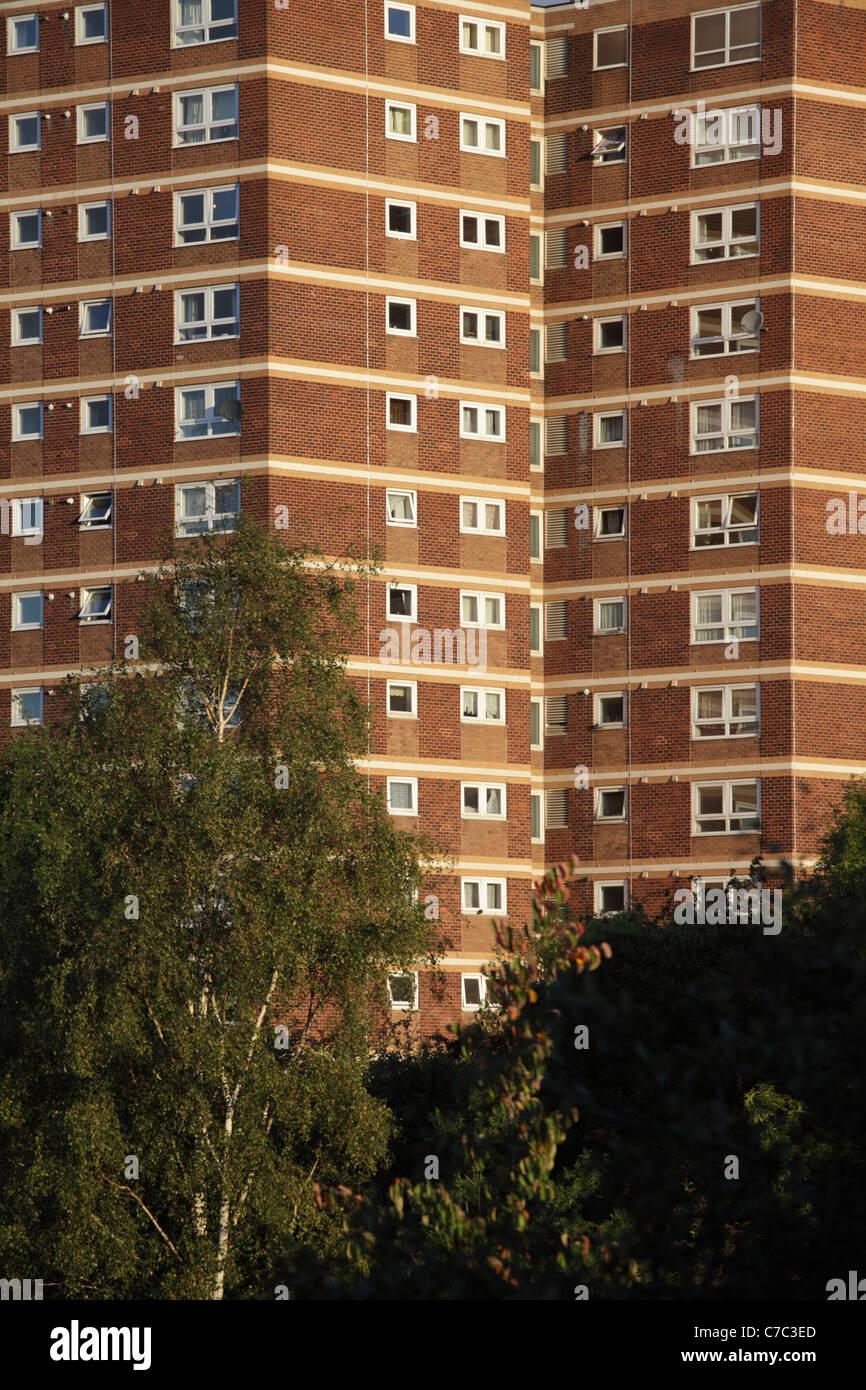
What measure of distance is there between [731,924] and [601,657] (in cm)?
1320

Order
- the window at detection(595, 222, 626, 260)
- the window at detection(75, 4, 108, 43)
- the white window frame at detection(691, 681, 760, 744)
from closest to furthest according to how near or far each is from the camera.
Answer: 1. the white window frame at detection(691, 681, 760, 744)
2. the window at detection(75, 4, 108, 43)
3. the window at detection(595, 222, 626, 260)

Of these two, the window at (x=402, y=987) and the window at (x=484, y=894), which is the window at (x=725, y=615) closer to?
the window at (x=484, y=894)

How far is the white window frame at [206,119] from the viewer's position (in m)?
69.5

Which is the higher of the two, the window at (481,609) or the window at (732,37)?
the window at (732,37)

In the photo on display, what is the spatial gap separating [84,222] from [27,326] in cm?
372

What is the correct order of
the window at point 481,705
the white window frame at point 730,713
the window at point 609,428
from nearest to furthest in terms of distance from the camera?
the white window frame at point 730,713, the window at point 481,705, the window at point 609,428

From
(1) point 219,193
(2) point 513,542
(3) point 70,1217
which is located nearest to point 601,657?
(2) point 513,542

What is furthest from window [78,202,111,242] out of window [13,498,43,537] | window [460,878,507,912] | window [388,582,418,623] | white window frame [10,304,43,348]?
window [460,878,507,912]

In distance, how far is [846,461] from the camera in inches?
2798

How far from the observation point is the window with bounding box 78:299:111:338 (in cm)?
7106

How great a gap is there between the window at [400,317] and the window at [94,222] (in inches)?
353

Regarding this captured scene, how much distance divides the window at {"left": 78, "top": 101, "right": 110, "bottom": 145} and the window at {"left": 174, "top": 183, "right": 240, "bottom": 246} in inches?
152

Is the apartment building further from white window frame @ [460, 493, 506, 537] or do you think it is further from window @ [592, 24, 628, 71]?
window @ [592, 24, 628, 71]

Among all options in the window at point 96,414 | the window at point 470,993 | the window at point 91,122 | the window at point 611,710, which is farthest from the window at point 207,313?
the window at point 470,993
